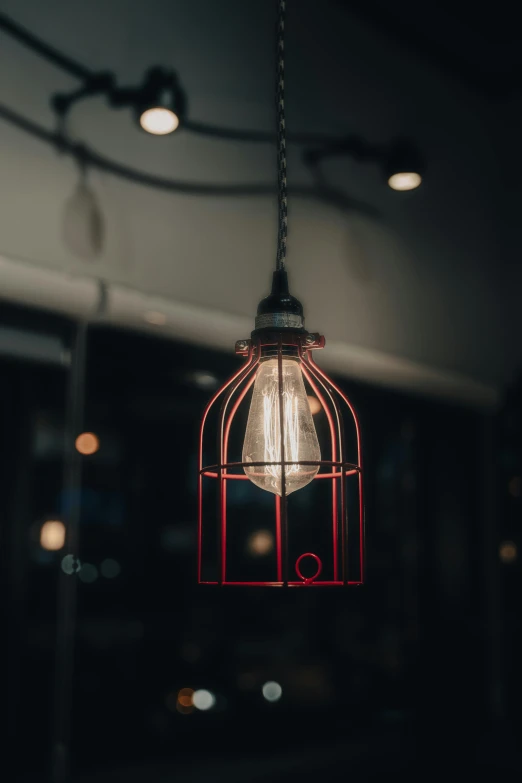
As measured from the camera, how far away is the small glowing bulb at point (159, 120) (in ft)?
6.59

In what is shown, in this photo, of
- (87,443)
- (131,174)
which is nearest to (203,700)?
Result: (87,443)

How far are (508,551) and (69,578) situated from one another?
1892 millimetres

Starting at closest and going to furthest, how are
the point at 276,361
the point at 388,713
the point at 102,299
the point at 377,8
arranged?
the point at 276,361 < the point at 102,299 < the point at 388,713 < the point at 377,8

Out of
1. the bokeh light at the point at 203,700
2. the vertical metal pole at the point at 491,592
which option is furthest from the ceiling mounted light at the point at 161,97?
the vertical metal pole at the point at 491,592

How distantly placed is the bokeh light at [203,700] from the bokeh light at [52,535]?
1.93ft

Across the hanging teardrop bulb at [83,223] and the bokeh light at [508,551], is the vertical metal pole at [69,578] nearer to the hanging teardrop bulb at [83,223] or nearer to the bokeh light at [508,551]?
the hanging teardrop bulb at [83,223]

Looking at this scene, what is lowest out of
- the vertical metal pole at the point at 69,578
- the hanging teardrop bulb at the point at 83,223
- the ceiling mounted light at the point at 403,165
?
the vertical metal pole at the point at 69,578

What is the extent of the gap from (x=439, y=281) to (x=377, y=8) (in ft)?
3.26

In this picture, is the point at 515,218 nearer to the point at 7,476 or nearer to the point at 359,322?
the point at 359,322

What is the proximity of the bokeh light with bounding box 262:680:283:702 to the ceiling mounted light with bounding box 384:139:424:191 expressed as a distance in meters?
1.47

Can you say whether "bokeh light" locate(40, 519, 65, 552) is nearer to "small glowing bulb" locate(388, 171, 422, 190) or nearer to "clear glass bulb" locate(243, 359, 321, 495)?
"clear glass bulb" locate(243, 359, 321, 495)

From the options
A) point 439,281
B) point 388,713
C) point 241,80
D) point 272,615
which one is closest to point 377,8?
point 241,80

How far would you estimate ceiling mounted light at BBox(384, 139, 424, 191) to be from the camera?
244cm

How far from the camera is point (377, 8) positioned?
10.0 feet
